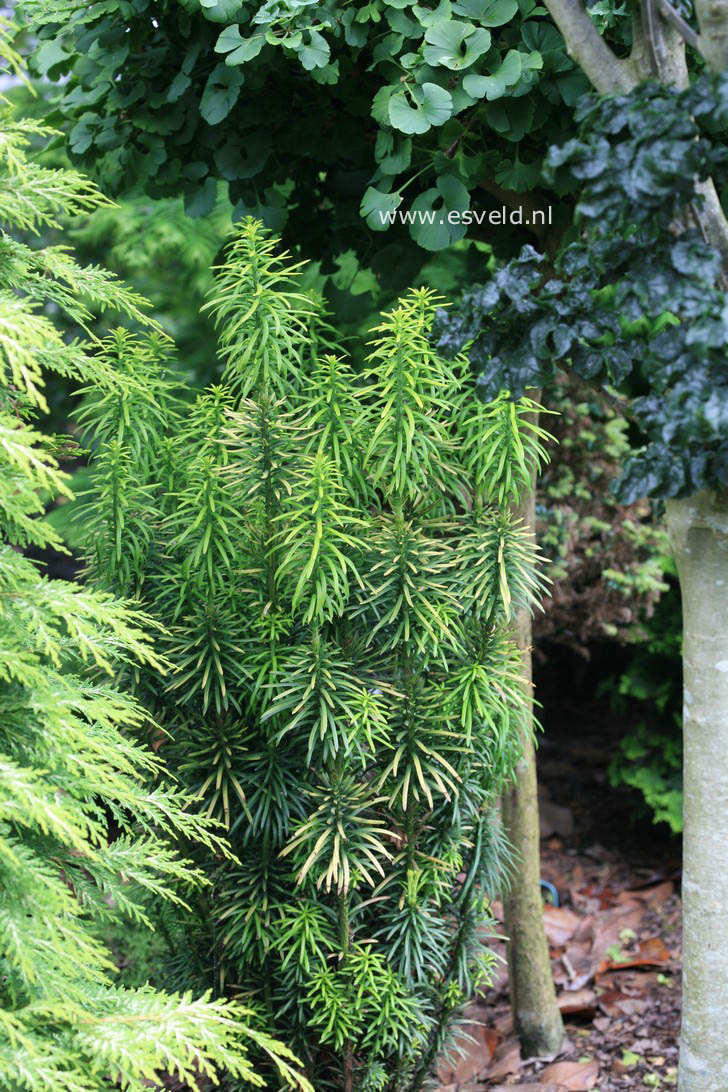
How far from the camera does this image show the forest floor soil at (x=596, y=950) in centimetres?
253

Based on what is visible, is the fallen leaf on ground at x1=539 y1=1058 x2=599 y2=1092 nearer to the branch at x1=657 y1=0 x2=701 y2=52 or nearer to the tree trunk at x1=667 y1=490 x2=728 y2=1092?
the tree trunk at x1=667 y1=490 x2=728 y2=1092

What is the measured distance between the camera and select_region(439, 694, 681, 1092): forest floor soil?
2.53m

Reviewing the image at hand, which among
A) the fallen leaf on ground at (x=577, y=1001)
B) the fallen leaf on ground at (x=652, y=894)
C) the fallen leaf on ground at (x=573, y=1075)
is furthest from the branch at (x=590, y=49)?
the fallen leaf on ground at (x=652, y=894)

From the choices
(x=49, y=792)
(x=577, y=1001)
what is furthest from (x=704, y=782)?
(x=577, y=1001)

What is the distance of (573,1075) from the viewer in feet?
8.19

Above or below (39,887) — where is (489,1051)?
below

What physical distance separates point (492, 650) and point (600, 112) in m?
0.99

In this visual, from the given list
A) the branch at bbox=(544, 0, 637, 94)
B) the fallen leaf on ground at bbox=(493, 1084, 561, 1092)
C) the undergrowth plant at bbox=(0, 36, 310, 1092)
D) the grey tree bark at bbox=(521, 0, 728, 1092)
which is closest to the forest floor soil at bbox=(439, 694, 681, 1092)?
the fallen leaf on ground at bbox=(493, 1084, 561, 1092)

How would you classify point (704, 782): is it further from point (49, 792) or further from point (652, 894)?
point (652, 894)

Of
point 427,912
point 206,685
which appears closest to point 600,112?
point 206,685

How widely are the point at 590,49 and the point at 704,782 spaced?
3.99 ft

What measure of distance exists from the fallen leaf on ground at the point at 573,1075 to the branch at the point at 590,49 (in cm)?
224

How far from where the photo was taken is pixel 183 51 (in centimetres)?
212

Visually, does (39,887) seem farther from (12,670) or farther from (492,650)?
(492,650)
